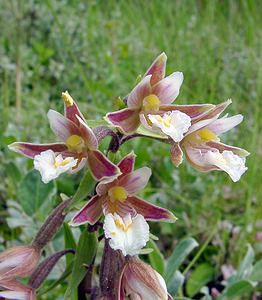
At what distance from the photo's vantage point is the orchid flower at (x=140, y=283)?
1.24m

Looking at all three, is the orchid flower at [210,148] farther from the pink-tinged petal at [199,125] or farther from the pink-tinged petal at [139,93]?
the pink-tinged petal at [139,93]

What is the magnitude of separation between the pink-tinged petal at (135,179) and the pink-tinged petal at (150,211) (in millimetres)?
25

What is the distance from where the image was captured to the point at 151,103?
1219 millimetres

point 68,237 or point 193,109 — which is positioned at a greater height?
point 193,109

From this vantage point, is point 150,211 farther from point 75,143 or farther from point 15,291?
point 15,291

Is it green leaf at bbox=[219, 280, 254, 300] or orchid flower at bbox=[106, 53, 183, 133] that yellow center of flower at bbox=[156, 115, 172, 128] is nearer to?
orchid flower at bbox=[106, 53, 183, 133]

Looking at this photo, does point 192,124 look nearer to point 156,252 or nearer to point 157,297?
point 157,297

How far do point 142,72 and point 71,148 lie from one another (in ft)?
7.71

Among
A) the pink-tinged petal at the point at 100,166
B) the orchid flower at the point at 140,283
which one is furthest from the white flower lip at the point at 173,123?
the orchid flower at the point at 140,283

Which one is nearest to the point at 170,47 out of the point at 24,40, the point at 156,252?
the point at 24,40

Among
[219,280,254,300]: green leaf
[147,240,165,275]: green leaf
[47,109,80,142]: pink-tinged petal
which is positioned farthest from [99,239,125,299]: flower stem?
[219,280,254,300]: green leaf

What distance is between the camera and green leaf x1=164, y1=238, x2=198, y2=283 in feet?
5.66

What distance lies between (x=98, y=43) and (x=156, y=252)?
7.96 feet

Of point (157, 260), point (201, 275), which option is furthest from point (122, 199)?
point (201, 275)
